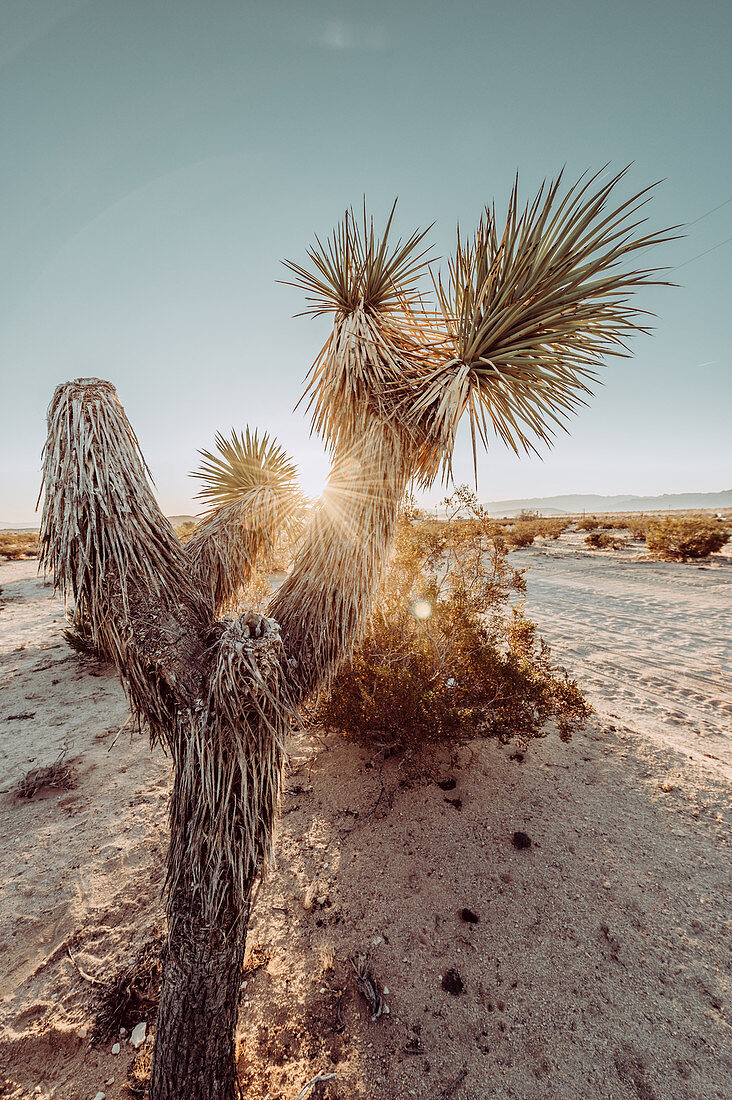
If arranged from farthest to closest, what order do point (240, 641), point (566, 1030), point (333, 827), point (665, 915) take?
point (333, 827) < point (665, 915) < point (566, 1030) < point (240, 641)

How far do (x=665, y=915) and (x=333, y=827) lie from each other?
8.29ft

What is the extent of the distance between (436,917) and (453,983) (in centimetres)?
37

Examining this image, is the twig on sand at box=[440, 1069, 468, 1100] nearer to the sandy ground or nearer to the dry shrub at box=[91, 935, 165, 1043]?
the sandy ground

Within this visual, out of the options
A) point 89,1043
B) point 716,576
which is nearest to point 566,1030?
point 89,1043

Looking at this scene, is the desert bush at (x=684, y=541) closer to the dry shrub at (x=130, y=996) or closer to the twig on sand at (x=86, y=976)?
the dry shrub at (x=130, y=996)

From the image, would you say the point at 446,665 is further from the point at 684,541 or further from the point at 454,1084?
the point at 684,541

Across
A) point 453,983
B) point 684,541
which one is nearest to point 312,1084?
point 453,983

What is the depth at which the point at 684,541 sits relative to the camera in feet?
49.4

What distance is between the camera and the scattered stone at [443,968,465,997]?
2.56 meters

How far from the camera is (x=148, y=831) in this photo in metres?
3.77

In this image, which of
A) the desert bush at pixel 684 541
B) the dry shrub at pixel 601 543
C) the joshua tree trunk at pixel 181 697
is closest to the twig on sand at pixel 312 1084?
the joshua tree trunk at pixel 181 697

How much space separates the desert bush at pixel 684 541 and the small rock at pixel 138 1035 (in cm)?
1825

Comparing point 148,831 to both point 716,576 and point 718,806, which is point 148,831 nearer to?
point 718,806

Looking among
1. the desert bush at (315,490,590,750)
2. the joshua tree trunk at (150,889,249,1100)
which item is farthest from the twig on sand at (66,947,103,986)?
the desert bush at (315,490,590,750)
